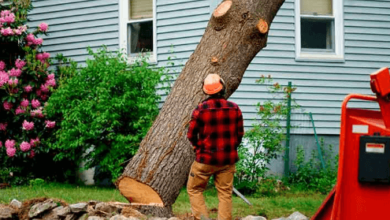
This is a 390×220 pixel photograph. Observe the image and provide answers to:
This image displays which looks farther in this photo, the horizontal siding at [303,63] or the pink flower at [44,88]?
the pink flower at [44,88]

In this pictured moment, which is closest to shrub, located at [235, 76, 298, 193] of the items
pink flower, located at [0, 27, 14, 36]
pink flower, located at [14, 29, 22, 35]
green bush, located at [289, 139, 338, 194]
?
green bush, located at [289, 139, 338, 194]

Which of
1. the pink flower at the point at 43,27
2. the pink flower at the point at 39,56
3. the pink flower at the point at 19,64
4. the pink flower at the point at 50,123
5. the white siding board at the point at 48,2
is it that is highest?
the white siding board at the point at 48,2

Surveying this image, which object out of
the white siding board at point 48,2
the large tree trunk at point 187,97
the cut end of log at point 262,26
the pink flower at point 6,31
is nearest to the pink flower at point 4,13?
the pink flower at point 6,31

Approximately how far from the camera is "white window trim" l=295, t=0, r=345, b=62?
38.9ft

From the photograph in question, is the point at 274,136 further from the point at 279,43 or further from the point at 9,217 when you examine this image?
the point at 9,217

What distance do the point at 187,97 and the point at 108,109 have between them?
4.06 metres

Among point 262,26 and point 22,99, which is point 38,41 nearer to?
point 22,99

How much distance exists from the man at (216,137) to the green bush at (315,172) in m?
4.98

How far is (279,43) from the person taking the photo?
11.7 m

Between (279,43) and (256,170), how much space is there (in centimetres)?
245

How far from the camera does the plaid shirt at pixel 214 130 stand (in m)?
6.12

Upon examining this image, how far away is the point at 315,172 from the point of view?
37.7ft

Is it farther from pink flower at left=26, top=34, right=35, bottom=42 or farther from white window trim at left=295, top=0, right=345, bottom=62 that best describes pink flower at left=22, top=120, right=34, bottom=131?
white window trim at left=295, top=0, right=345, bottom=62

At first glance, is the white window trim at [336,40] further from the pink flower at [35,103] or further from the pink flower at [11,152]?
the pink flower at [11,152]
